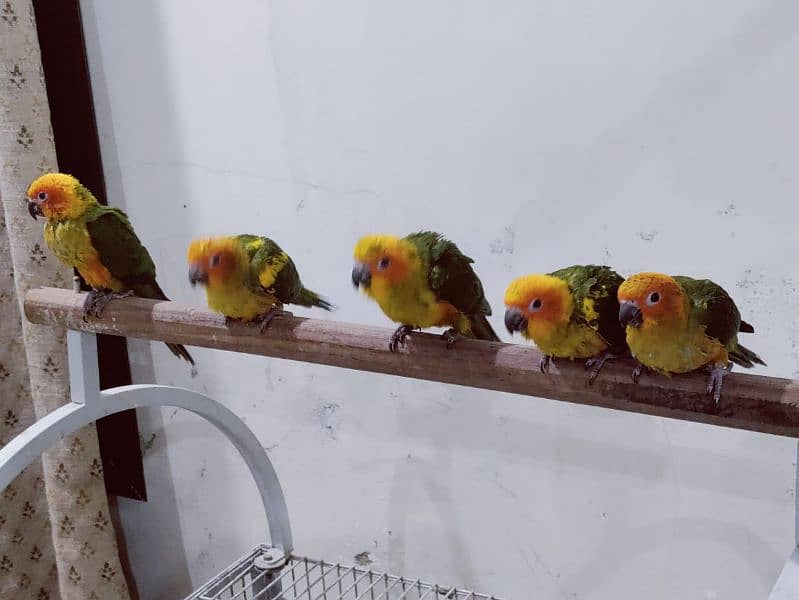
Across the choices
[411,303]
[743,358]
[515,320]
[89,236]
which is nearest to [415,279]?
[411,303]

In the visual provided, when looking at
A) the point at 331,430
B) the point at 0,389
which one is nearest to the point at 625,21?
the point at 331,430

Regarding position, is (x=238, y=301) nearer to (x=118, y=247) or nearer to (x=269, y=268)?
(x=269, y=268)

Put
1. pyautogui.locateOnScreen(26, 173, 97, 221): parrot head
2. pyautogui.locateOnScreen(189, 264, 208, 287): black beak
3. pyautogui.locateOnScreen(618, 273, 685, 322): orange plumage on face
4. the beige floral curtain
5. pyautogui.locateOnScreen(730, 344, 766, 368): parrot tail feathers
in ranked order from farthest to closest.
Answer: the beige floral curtain < pyautogui.locateOnScreen(26, 173, 97, 221): parrot head < pyautogui.locateOnScreen(189, 264, 208, 287): black beak < pyautogui.locateOnScreen(730, 344, 766, 368): parrot tail feathers < pyautogui.locateOnScreen(618, 273, 685, 322): orange plumage on face

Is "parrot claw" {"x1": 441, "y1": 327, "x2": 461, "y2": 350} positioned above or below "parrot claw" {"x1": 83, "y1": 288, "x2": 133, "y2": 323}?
below

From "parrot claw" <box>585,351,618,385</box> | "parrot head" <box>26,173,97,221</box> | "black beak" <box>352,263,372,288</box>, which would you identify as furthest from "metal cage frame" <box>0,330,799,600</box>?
"parrot claw" <box>585,351,618,385</box>

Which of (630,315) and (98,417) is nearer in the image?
(630,315)

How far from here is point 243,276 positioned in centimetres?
89

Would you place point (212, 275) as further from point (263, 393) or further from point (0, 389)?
point (0, 389)

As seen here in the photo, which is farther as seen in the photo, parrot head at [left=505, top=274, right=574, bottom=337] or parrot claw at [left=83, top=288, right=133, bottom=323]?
parrot claw at [left=83, top=288, right=133, bottom=323]

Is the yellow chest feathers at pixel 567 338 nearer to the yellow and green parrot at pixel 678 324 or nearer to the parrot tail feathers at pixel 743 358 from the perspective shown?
the yellow and green parrot at pixel 678 324

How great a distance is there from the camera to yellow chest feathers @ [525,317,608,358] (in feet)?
2.43

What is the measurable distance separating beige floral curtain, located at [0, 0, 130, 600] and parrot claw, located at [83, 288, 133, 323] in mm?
403

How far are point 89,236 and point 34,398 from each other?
557 mm

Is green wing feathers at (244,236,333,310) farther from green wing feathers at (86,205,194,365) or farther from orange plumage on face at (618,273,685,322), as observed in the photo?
orange plumage on face at (618,273,685,322)
